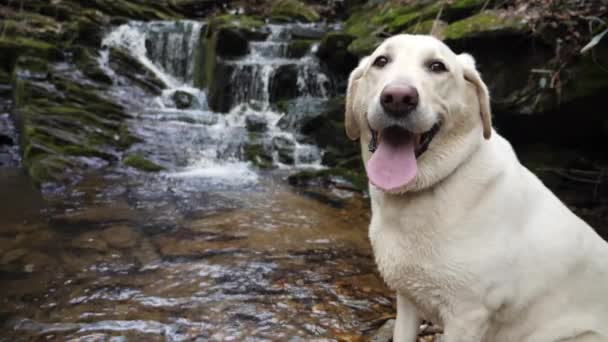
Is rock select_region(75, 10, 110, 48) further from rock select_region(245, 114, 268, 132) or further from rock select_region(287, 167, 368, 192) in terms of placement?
rock select_region(287, 167, 368, 192)

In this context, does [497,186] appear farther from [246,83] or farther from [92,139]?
[246,83]

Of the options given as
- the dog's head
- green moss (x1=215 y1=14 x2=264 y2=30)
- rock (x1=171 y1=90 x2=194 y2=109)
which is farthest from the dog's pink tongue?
green moss (x1=215 y1=14 x2=264 y2=30)

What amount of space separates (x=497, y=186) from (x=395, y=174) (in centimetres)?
48

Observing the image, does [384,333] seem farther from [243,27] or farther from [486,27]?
Result: [243,27]

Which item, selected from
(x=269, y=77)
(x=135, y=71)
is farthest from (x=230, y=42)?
(x=135, y=71)

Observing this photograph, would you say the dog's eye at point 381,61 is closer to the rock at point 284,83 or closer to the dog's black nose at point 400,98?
the dog's black nose at point 400,98

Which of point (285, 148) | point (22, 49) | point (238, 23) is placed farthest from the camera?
point (238, 23)

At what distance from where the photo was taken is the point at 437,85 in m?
2.14


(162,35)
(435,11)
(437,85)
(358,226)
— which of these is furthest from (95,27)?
(437,85)

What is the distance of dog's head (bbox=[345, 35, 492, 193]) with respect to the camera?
207 centimetres

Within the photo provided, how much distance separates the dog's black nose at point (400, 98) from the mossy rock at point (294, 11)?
1857 centimetres

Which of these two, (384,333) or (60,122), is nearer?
(384,333)

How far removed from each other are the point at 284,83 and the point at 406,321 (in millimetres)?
12140

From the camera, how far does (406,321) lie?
2498 millimetres
